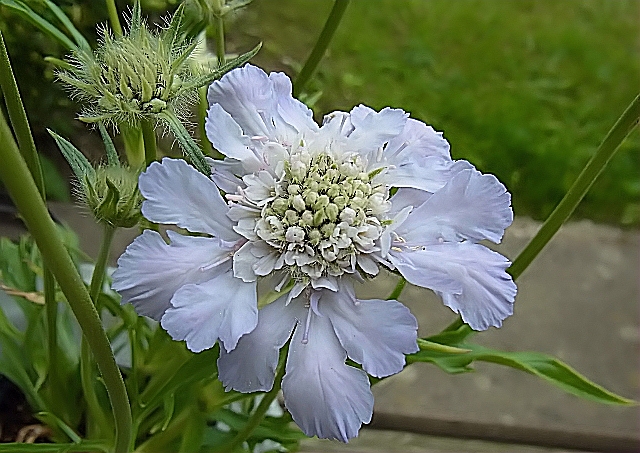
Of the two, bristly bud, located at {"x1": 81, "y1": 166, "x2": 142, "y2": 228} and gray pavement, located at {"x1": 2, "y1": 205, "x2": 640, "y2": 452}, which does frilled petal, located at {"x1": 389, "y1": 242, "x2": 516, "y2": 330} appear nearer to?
bristly bud, located at {"x1": 81, "y1": 166, "x2": 142, "y2": 228}

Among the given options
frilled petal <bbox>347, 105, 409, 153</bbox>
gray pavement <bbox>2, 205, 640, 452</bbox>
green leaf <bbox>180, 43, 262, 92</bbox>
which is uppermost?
frilled petal <bbox>347, 105, 409, 153</bbox>

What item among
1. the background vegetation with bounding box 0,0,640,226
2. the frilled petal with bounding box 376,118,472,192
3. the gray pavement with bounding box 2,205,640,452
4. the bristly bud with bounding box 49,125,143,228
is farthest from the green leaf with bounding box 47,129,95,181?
the background vegetation with bounding box 0,0,640,226

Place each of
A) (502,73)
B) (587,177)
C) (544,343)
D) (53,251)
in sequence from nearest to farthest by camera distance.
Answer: (53,251), (587,177), (544,343), (502,73)

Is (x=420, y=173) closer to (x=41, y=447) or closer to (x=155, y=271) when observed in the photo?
(x=155, y=271)

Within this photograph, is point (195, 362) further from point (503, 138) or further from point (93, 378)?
point (503, 138)

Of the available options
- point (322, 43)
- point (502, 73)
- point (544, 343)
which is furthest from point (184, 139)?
point (502, 73)

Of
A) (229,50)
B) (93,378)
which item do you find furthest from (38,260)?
(229,50)

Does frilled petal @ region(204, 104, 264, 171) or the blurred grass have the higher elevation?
frilled petal @ region(204, 104, 264, 171)
